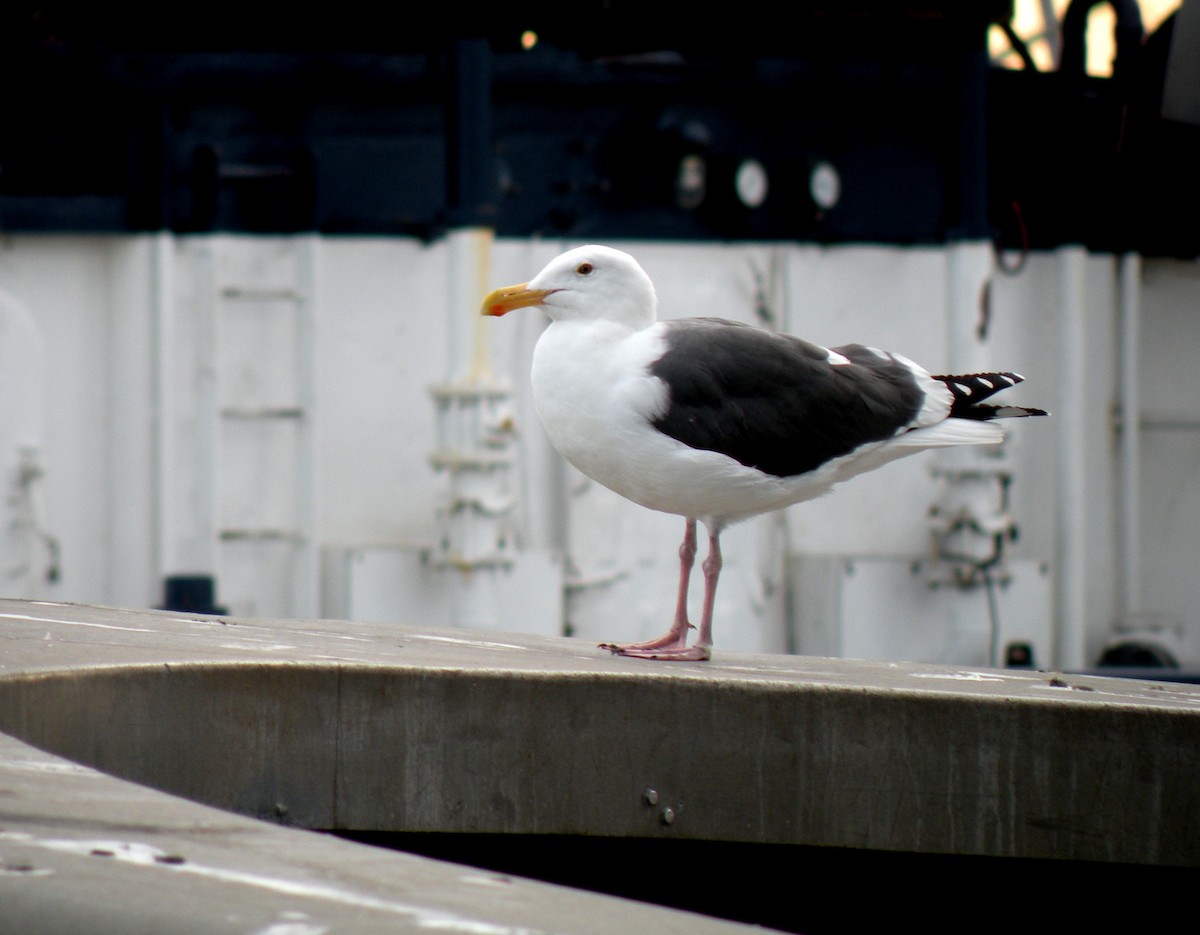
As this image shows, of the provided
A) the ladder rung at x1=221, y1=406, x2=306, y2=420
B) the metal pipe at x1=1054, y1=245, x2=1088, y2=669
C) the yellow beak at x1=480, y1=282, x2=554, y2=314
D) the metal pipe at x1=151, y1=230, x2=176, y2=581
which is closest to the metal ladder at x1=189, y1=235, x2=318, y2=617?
the ladder rung at x1=221, y1=406, x2=306, y2=420

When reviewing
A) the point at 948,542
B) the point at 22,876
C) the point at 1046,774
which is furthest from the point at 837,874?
the point at 948,542

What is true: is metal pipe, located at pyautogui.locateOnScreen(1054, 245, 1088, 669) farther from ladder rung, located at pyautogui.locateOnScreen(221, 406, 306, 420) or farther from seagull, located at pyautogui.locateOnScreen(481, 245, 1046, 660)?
seagull, located at pyautogui.locateOnScreen(481, 245, 1046, 660)

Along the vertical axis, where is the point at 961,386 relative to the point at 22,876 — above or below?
above

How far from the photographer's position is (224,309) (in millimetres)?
7871

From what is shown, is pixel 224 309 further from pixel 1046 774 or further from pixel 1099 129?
pixel 1046 774

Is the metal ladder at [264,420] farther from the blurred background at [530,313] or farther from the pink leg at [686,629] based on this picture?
the pink leg at [686,629]

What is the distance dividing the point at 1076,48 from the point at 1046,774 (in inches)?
273

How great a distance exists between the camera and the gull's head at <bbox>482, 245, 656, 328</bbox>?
11.2ft

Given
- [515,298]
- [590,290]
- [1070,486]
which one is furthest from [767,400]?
[1070,486]

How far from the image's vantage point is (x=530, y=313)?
814cm

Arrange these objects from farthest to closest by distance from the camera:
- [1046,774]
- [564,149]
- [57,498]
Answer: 1. [564,149]
2. [57,498]
3. [1046,774]

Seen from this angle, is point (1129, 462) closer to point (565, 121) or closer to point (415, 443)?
point (565, 121)

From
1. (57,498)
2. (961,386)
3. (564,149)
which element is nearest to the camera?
(961,386)

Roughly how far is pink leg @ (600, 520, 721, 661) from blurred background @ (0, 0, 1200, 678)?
3.95 metres
